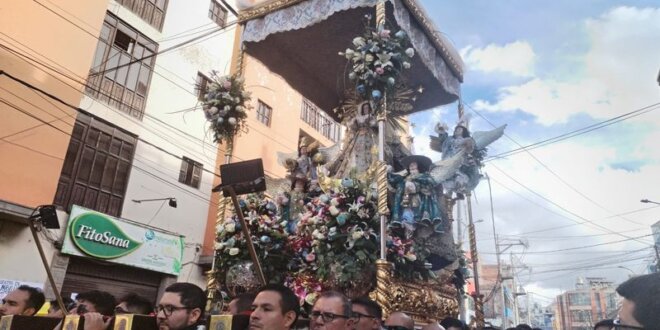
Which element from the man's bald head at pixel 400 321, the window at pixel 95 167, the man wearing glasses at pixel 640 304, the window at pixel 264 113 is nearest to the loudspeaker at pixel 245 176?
the man's bald head at pixel 400 321

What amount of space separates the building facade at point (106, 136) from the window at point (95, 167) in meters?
0.03

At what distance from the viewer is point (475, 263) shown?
7309mm

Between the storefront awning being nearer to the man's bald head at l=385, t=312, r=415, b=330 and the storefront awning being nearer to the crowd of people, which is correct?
the man's bald head at l=385, t=312, r=415, b=330

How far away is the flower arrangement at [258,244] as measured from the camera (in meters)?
6.20

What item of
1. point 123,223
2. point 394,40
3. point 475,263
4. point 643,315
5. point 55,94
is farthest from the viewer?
point 123,223

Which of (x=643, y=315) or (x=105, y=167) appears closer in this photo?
(x=643, y=315)

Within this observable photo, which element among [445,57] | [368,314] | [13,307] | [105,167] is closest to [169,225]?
[105,167]

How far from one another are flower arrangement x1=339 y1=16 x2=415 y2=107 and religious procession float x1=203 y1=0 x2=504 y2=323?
16 mm

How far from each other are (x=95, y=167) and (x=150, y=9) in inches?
239

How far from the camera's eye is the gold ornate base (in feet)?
16.4

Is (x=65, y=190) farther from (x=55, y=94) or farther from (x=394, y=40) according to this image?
(x=394, y=40)

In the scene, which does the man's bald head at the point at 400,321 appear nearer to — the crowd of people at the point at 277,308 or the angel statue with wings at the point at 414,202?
the crowd of people at the point at 277,308

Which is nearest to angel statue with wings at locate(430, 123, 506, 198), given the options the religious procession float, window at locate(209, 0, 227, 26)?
the religious procession float

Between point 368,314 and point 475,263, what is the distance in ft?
14.0
